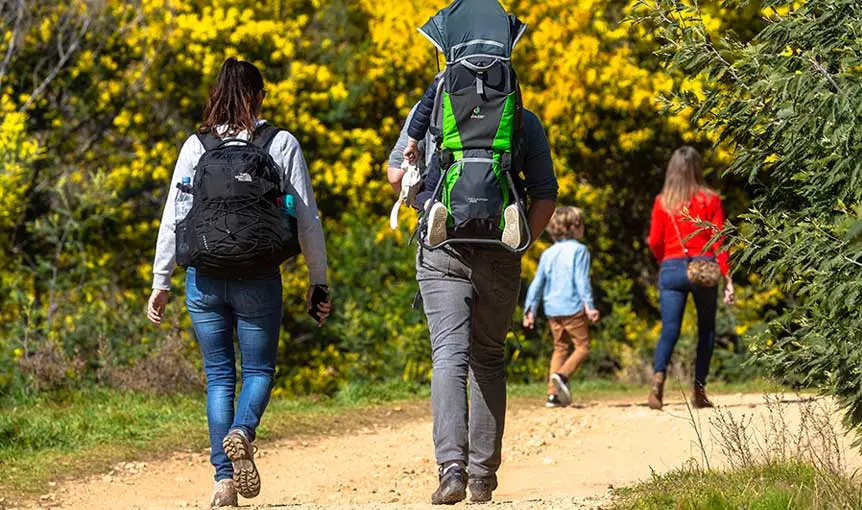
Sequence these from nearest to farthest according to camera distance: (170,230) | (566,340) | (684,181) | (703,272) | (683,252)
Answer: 1. (170,230)
2. (703,272)
3. (683,252)
4. (684,181)
5. (566,340)

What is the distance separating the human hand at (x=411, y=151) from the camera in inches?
229

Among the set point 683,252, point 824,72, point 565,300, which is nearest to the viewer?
point 824,72

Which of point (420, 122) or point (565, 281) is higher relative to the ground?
point (420, 122)

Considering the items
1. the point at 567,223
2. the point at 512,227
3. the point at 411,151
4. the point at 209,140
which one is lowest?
the point at 567,223

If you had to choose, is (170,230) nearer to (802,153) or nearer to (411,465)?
(802,153)

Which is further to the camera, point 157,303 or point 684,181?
point 684,181

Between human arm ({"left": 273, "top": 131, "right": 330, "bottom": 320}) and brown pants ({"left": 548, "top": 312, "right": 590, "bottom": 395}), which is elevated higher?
human arm ({"left": 273, "top": 131, "right": 330, "bottom": 320})

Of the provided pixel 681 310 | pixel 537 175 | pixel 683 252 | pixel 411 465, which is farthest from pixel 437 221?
pixel 681 310

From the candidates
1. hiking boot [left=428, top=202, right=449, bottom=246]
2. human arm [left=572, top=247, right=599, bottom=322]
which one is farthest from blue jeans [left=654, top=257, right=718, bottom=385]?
hiking boot [left=428, top=202, right=449, bottom=246]

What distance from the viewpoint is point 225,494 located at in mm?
5930

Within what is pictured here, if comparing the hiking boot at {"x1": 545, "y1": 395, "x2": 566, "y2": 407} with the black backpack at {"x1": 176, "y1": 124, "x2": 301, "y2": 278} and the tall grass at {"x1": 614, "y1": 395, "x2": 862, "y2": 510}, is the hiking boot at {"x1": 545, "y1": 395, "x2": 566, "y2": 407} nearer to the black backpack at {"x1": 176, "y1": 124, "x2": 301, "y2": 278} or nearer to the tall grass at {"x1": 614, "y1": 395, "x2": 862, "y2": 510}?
the tall grass at {"x1": 614, "y1": 395, "x2": 862, "y2": 510}

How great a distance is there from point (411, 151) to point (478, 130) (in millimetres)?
390

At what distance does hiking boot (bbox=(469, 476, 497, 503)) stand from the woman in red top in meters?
4.32

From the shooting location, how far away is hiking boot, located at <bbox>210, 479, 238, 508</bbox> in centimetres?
593
